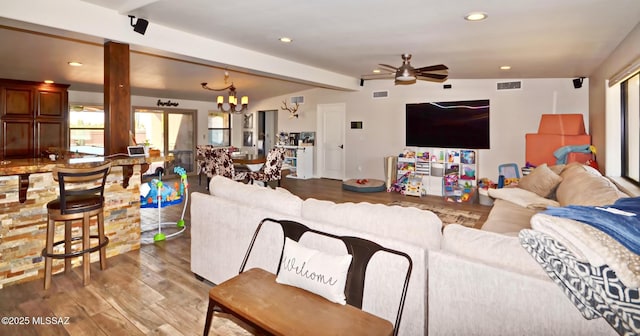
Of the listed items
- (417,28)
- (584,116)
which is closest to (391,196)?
(584,116)

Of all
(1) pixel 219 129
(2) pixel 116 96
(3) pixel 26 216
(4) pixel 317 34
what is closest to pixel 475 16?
(4) pixel 317 34

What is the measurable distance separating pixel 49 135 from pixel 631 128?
28.9 ft

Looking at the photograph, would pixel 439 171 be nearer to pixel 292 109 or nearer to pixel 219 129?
pixel 292 109

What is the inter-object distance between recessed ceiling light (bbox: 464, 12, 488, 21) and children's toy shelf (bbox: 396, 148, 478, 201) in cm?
405

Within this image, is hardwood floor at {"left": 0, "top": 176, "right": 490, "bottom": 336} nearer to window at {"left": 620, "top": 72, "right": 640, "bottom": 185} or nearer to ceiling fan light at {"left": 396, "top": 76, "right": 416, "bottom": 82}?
ceiling fan light at {"left": 396, "top": 76, "right": 416, "bottom": 82}

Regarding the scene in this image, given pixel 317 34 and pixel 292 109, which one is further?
pixel 292 109

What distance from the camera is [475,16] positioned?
292 centimetres

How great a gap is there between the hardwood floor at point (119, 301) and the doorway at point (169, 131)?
5.71 metres

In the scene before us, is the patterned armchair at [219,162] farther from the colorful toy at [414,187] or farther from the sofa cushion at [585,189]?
Answer: the sofa cushion at [585,189]

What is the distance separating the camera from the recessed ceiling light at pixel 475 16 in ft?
9.41

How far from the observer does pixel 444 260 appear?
1.54 meters

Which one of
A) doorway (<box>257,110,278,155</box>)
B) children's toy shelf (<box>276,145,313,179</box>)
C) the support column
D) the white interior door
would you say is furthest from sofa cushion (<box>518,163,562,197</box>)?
doorway (<box>257,110,278,155</box>)

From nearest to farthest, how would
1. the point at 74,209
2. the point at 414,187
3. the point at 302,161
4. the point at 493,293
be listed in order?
the point at 493,293
the point at 74,209
the point at 414,187
the point at 302,161

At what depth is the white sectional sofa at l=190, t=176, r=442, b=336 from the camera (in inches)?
65.0
